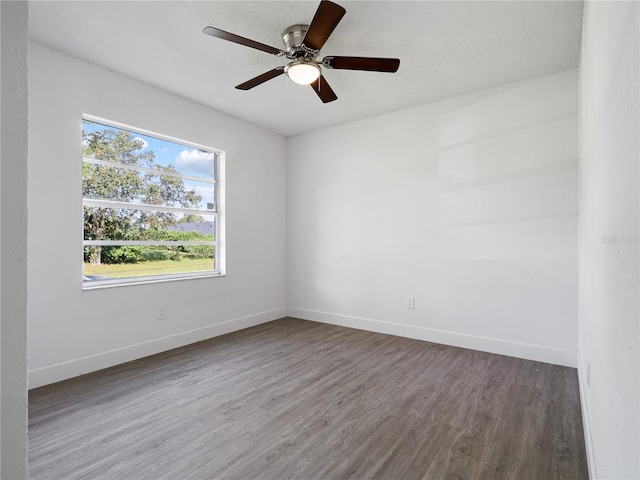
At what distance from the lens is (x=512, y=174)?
317 cm

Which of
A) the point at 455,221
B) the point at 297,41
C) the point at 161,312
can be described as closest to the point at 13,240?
the point at 297,41

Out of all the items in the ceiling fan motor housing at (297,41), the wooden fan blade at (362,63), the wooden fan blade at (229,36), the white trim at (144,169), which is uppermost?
the ceiling fan motor housing at (297,41)

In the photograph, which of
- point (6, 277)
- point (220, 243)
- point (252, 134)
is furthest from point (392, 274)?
point (6, 277)

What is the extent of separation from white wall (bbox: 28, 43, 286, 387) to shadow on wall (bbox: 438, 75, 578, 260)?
2472 millimetres

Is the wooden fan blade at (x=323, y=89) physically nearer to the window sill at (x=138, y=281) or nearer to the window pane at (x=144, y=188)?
the window pane at (x=144, y=188)

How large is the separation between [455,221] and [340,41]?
210 cm

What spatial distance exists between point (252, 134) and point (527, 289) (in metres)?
3.66

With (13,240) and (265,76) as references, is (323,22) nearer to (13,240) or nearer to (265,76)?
(265,76)

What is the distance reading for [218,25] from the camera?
7.77ft

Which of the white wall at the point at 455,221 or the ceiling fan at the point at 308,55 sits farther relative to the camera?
the white wall at the point at 455,221

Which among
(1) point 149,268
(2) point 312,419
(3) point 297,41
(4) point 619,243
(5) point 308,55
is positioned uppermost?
(3) point 297,41

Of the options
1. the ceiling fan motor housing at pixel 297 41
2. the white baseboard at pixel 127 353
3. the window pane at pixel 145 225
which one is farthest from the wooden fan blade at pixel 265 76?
the white baseboard at pixel 127 353

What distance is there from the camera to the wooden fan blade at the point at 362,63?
2209 millimetres

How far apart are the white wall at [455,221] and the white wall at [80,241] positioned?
3.19 feet
